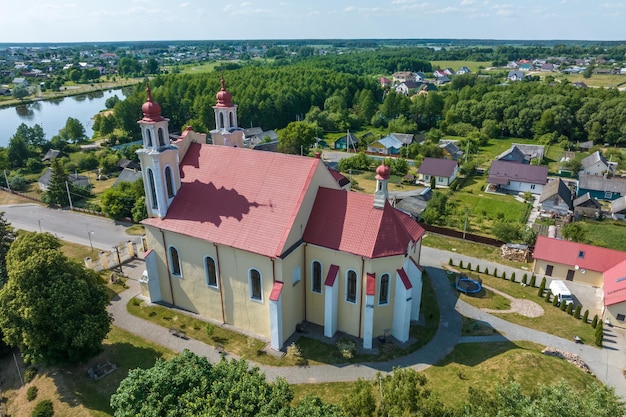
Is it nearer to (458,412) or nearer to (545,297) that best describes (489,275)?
(545,297)

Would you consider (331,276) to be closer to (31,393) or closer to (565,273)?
(31,393)

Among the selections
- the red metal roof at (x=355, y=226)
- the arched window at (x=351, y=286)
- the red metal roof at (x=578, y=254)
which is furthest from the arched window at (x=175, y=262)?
the red metal roof at (x=578, y=254)

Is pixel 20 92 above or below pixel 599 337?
above

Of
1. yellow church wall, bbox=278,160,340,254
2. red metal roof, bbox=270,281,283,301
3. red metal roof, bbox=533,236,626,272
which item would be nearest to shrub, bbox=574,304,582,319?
red metal roof, bbox=533,236,626,272

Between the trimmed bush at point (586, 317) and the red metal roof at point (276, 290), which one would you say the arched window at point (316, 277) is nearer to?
the red metal roof at point (276, 290)

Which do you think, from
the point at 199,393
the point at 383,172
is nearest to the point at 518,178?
the point at 383,172
